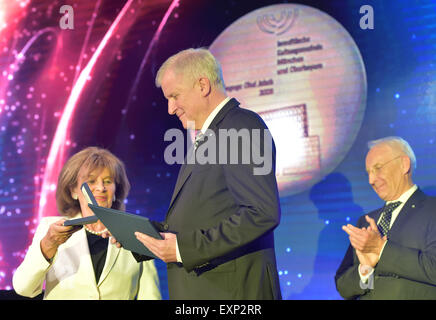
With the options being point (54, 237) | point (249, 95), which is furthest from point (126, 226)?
point (249, 95)

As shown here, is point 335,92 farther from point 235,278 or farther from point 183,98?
point 235,278

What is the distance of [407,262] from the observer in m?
2.53

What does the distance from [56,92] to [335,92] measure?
7.89 feet

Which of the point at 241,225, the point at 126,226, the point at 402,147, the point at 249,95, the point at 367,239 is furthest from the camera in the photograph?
the point at 249,95

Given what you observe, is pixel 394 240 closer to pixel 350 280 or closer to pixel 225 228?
pixel 350 280

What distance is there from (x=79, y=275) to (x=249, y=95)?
1.89 metres

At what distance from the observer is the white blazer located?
2.75 m

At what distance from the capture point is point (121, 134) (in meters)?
4.47

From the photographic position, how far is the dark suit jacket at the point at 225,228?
1.96 m

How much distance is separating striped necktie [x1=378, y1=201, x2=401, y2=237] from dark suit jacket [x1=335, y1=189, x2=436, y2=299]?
0.07m

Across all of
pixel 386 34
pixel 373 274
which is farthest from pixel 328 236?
pixel 386 34

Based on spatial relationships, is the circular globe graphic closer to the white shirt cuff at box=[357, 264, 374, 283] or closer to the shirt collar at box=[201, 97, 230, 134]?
the white shirt cuff at box=[357, 264, 374, 283]

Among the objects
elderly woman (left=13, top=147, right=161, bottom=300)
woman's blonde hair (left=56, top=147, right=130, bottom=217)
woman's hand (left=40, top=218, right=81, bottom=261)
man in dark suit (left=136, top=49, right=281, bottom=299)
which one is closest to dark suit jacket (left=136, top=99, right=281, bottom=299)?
man in dark suit (left=136, top=49, right=281, bottom=299)

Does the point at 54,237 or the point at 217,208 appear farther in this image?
the point at 54,237
